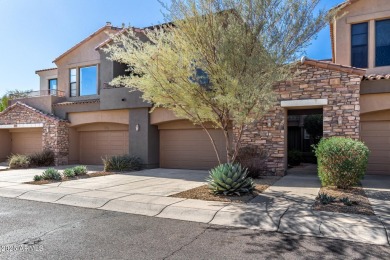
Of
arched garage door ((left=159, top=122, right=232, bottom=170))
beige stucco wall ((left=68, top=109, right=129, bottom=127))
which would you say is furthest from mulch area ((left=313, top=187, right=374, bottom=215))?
beige stucco wall ((left=68, top=109, right=129, bottom=127))

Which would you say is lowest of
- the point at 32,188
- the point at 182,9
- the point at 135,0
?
the point at 32,188

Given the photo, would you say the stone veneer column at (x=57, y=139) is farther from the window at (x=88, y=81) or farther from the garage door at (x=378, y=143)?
the garage door at (x=378, y=143)

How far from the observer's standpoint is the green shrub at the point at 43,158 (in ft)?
58.4

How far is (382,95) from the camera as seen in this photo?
38.9ft

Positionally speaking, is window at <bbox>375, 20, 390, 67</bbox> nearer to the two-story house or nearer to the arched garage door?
the two-story house

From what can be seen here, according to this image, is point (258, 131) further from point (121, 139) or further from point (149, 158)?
point (121, 139)

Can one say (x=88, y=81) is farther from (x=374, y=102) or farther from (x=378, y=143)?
(x=378, y=143)

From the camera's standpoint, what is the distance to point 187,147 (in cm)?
1608

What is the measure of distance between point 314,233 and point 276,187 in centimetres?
436

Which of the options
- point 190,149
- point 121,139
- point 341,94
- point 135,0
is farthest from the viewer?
point 121,139

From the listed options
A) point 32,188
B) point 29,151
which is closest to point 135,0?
point 32,188

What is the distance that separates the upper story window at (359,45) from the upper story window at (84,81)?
570 inches

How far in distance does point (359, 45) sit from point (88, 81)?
15.5 metres

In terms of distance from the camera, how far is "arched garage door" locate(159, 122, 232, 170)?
15.4 m
